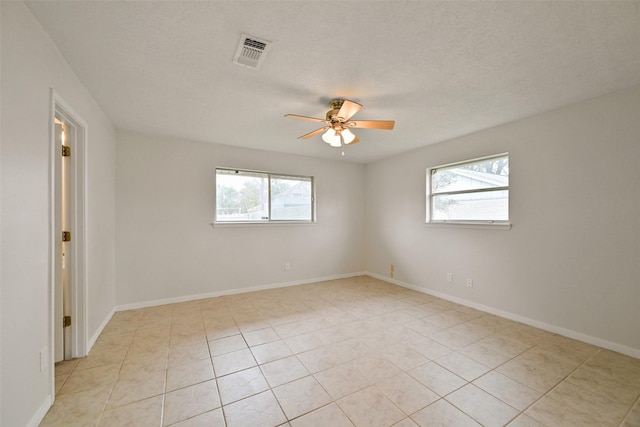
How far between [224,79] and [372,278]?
420 centimetres

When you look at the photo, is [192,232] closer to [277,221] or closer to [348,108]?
[277,221]

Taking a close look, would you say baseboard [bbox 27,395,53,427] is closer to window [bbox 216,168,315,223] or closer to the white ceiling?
the white ceiling

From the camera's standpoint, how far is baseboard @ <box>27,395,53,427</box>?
1456 millimetres

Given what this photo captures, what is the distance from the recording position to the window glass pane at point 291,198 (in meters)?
4.46

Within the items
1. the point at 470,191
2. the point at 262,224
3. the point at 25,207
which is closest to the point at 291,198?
the point at 262,224

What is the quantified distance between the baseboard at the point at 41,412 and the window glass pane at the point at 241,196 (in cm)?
259

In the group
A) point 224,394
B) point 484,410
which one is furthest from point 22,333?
point 484,410

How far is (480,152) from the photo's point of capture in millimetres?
3383

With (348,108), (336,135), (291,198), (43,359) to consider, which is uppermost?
(348,108)

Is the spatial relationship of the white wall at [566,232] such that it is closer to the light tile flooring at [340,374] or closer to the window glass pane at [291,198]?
the light tile flooring at [340,374]

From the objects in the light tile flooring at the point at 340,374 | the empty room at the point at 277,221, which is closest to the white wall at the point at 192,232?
the empty room at the point at 277,221

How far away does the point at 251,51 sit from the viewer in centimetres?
175

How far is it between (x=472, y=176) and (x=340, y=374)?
3064 mm

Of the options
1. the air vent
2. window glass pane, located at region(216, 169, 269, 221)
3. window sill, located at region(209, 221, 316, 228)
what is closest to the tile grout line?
the air vent
